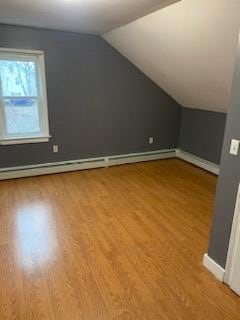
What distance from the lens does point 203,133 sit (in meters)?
4.50

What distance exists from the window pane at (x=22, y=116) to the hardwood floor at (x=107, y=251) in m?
0.81

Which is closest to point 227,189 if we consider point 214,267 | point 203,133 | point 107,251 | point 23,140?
point 214,267

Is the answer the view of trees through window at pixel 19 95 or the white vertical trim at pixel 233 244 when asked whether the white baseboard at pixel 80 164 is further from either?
the white vertical trim at pixel 233 244

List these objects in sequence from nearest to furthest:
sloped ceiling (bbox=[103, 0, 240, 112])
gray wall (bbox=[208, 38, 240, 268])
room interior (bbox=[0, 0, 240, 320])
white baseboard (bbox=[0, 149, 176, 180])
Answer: gray wall (bbox=[208, 38, 240, 268])
room interior (bbox=[0, 0, 240, 320])
sloped ceiling (bbox=[103, 0, 240, 112])
white baseboard (bbox=[0, 149, 176, 180])

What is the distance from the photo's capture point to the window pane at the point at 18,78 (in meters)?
3.62

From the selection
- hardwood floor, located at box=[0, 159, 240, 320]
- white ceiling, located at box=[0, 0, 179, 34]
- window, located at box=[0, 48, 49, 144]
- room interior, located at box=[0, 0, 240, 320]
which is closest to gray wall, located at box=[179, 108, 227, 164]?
room interior, located at box=[0, 0, 240, 320]

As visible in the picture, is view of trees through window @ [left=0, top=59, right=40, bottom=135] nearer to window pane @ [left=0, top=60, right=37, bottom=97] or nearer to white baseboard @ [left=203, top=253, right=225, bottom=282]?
window pane @ [left=0, top=60, right=37, bottom=97]

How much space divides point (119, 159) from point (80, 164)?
30.4 inches

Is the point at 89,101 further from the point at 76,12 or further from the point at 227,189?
the point at 227,189

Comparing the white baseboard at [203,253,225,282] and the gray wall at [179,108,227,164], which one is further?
the gray wall at [179,108,227,164]

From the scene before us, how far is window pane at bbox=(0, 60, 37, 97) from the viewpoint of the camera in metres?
3.62

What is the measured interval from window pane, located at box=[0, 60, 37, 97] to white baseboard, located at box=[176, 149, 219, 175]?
305 centimetres

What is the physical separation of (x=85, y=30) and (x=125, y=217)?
2766 mm

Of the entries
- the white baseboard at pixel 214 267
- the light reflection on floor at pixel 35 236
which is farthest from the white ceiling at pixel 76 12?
the white baseboard at pixel 214 267
